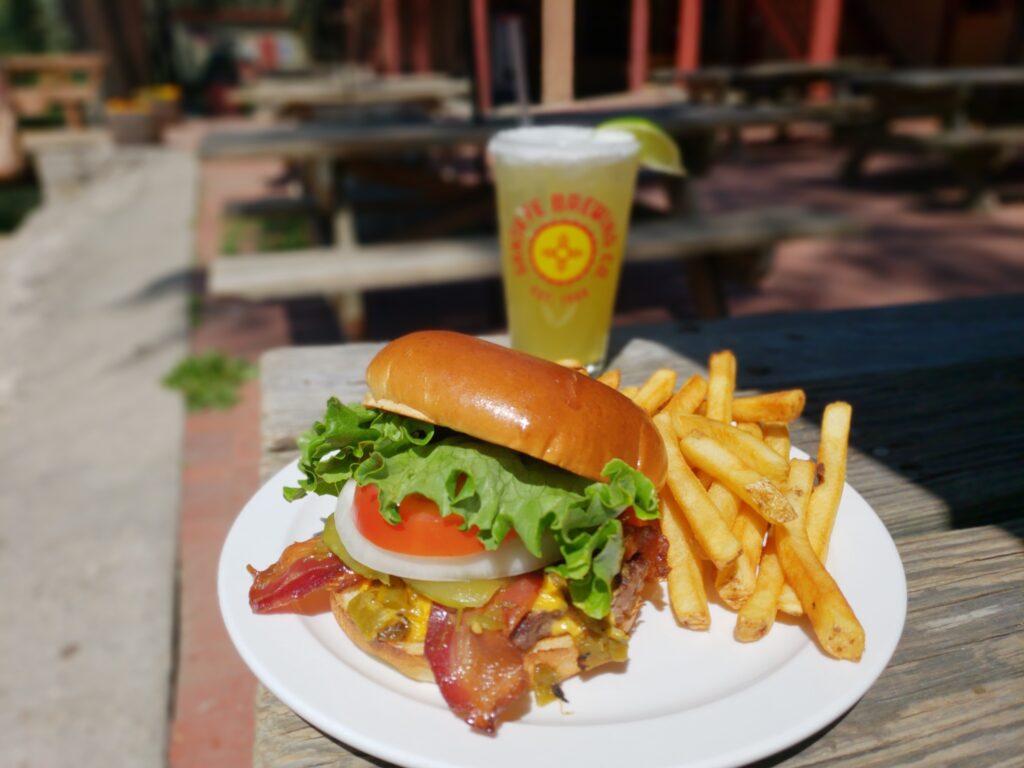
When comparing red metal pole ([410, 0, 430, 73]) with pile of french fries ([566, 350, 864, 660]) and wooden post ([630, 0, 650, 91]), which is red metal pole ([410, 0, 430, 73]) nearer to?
wooden post ([630, 0, 650, 91])

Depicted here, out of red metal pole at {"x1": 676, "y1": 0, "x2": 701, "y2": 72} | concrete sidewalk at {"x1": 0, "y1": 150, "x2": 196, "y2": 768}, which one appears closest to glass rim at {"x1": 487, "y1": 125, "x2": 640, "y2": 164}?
concrete sidewalk at {"x1": 0, "y1": 150, "x2": 196, "y2": 768}

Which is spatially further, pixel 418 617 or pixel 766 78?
pixel 766 78

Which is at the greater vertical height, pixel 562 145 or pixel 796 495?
pixel 562 145

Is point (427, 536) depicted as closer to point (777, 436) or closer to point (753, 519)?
point (753, 519)

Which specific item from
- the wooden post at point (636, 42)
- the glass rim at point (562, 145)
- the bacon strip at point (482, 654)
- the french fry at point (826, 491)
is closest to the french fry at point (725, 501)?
the french fry at point (826, 491)

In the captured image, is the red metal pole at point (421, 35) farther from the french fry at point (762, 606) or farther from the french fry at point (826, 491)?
the french fry at point (762, 606)

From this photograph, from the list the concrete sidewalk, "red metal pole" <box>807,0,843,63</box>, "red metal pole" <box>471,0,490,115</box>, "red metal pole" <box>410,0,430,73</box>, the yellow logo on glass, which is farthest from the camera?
"red metal pole" <box>410,0,430,73</box>

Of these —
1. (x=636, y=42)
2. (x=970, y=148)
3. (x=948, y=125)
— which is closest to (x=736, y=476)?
(x=636, y=42)
